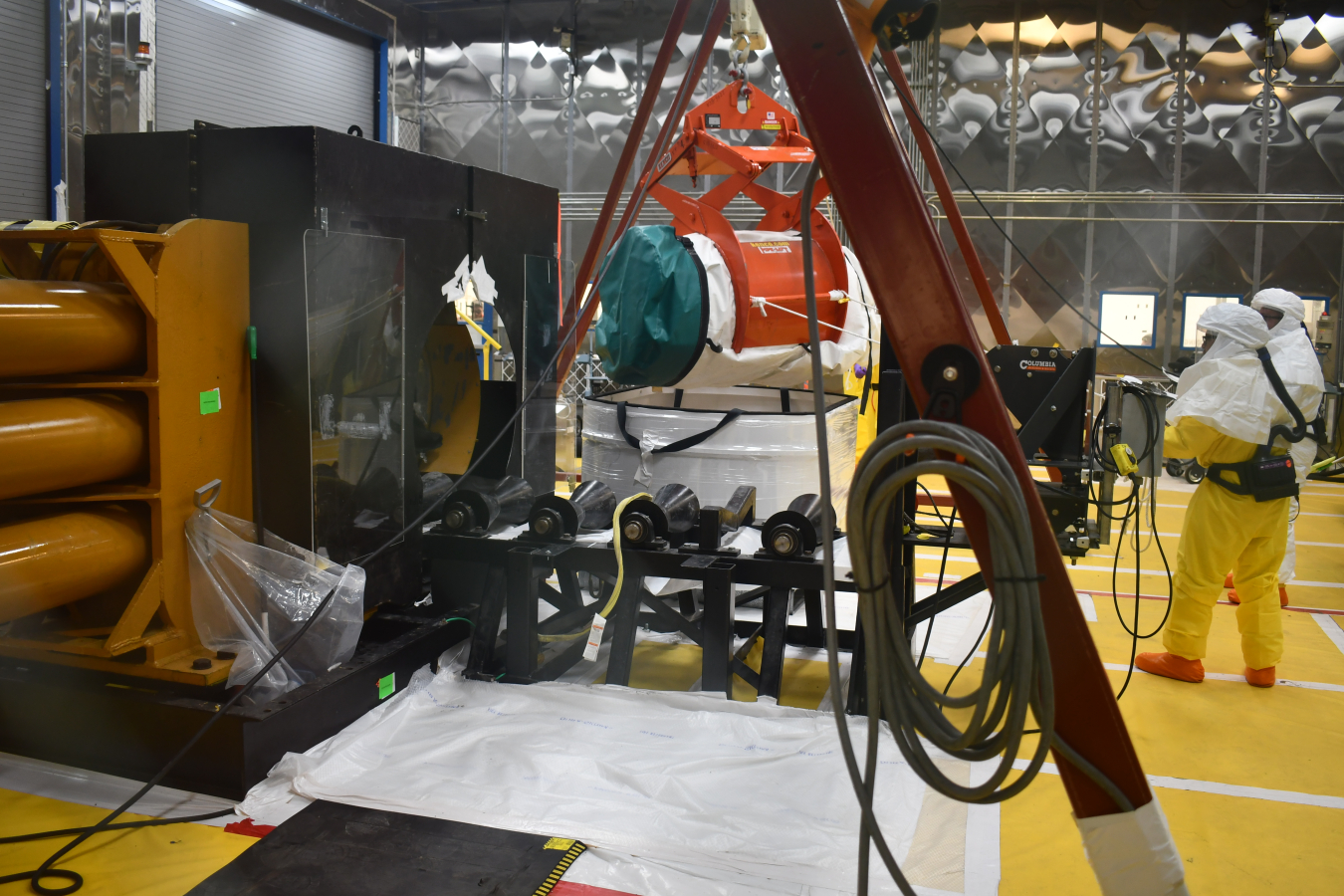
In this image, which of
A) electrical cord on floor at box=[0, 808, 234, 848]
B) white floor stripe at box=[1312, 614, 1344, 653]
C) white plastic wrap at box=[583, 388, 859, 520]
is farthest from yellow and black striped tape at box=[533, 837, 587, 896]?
white floor stripe at box=[1312, 614, 1344, 653]

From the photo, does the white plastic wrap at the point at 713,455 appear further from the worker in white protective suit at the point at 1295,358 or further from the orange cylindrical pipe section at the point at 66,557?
the orange cylindrical pipe section at the point at 66,557

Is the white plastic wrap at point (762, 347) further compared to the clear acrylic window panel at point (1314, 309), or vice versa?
the clear acrylic window panel at point (1314, 309)

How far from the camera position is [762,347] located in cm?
463

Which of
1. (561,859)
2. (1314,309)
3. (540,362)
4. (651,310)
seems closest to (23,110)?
(540,362)

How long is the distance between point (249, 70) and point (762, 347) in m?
6.75

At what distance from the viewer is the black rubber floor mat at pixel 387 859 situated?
2455 millimetres

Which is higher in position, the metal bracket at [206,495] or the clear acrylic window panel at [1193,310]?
the clear acrylic window panel at [1193,310]

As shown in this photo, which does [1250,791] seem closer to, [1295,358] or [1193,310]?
[1295,358]

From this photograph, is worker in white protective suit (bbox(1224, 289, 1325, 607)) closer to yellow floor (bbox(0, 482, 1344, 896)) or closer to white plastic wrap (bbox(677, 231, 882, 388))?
yellow floor (bbox(0, 482, 1344, 896))

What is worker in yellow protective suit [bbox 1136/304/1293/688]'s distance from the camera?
4133 millimetres

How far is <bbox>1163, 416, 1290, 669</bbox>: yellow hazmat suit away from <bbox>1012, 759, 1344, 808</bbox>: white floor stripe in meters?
1.07

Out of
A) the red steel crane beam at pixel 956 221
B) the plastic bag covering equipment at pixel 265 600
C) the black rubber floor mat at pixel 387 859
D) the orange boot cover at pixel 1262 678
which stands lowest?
the black rubber floor mat at pixel 387 859

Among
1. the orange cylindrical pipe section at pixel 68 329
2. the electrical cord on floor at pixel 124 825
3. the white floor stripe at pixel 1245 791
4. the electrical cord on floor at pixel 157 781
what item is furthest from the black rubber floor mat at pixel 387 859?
the white floor stripe at pixel 1245 791

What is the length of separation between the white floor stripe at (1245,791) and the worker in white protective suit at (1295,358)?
1.29 meters
